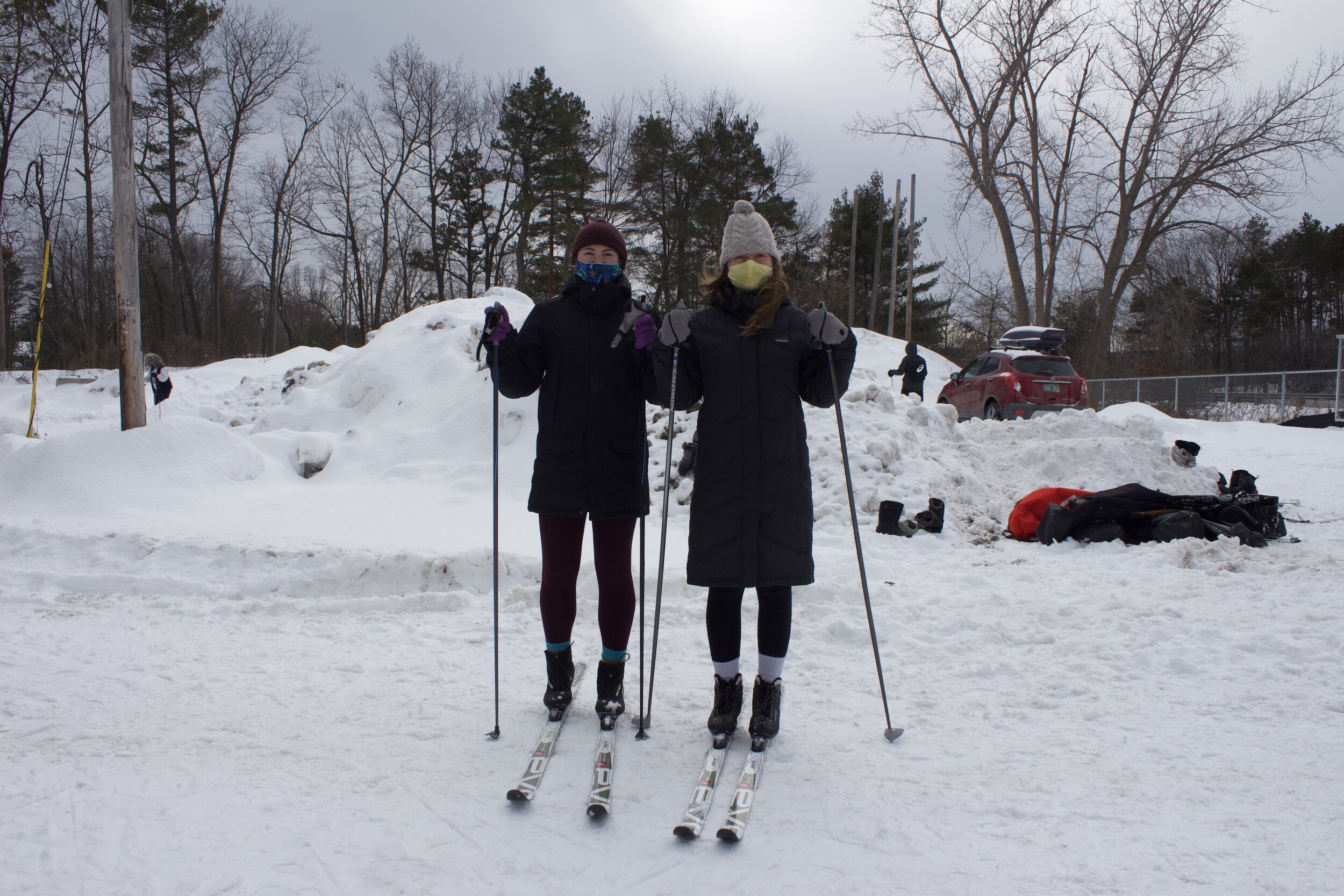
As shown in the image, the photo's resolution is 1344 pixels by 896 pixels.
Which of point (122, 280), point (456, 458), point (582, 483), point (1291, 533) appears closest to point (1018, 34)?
point (1291, 533)

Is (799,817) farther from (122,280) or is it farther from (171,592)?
(122,280)

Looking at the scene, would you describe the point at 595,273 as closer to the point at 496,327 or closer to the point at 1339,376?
the point at 496,327

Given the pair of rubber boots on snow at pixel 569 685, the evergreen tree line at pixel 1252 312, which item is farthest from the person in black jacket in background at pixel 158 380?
the evergreen tree line at pixel 1252 312

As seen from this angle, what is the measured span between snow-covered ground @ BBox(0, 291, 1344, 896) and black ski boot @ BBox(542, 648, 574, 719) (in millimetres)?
134

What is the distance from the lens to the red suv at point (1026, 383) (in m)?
11.7

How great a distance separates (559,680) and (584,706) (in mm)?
215

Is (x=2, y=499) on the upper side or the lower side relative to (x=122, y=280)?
lower

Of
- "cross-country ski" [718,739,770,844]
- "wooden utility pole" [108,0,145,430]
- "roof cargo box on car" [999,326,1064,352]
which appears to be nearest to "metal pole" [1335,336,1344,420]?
"roof cargo box on car" [999,326,1064,352]

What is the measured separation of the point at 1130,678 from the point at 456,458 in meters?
6.40

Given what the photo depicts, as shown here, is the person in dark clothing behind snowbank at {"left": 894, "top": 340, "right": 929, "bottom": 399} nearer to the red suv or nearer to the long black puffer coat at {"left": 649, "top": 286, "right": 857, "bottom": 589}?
the red suv

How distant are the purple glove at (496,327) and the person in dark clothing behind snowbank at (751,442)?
0.59m

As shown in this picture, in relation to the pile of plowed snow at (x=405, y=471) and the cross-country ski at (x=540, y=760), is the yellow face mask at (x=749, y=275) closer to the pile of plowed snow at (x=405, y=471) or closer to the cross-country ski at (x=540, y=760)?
the cross-country ski at (x=540, y=760)

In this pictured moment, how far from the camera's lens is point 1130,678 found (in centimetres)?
326

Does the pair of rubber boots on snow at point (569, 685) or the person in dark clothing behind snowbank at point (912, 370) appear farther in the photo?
the person in dark clothing behind snowbank at point (912, 370)
